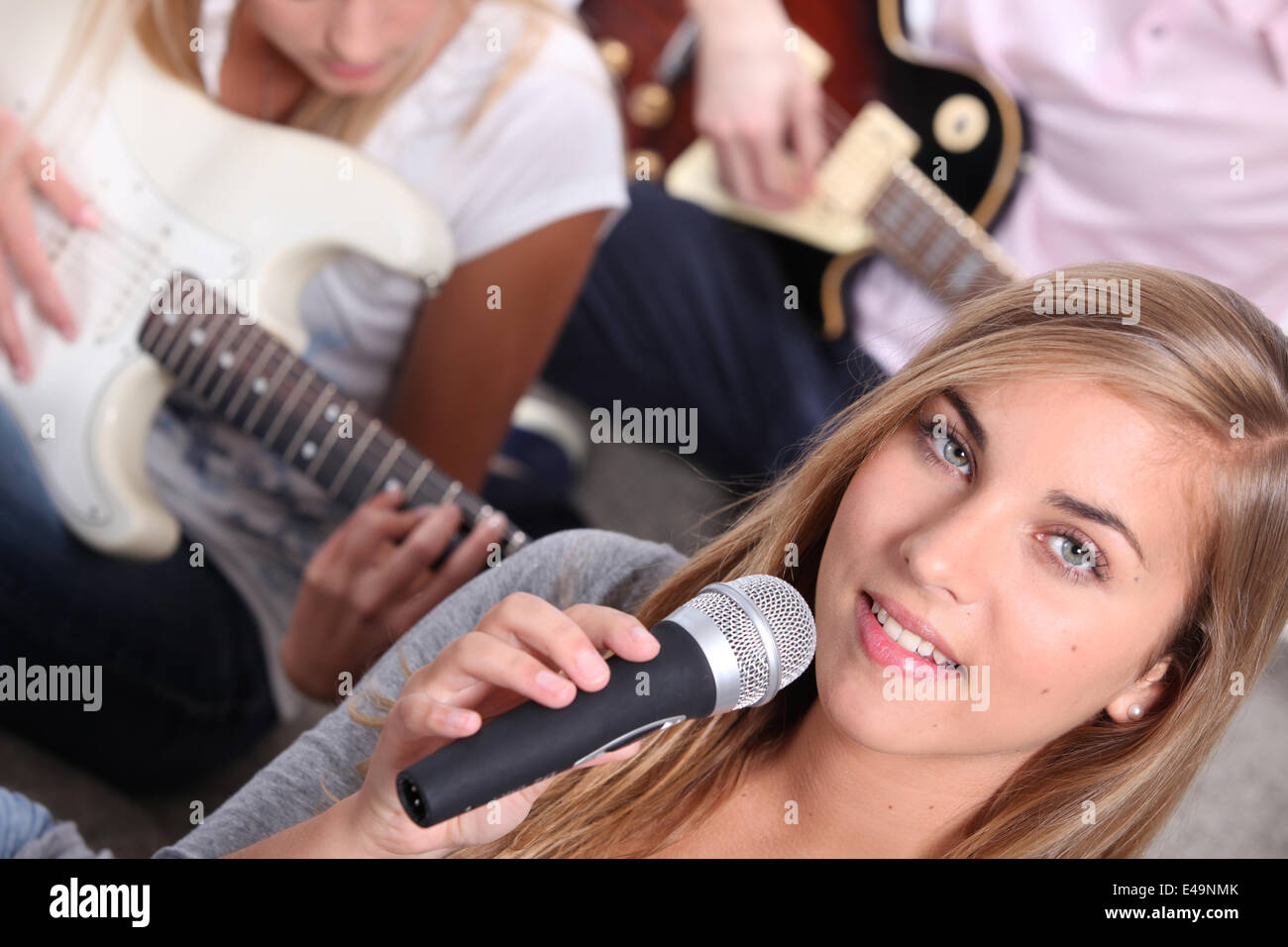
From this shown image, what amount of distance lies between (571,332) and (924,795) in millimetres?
1019

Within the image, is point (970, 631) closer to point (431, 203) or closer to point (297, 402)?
point (297, 402)

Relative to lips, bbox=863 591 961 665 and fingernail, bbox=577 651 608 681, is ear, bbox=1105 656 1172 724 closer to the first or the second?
lips, bbox=863 591 961 665

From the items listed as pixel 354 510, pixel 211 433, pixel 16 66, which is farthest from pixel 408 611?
pixel 16 66

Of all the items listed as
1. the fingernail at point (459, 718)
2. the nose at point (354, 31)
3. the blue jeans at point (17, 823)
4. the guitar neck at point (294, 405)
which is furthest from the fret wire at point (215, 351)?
the fingernail at point (459, 718)

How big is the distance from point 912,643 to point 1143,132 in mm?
1067

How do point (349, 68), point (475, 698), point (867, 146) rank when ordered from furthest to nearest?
point (867, 146)
point (349, 68)
point (475, 698)

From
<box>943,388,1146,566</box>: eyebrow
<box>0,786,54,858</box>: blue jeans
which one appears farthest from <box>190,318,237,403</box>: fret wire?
<box>943,388,1146,566</box>: eyebrow

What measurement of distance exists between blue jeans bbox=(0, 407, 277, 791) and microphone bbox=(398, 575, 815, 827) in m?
0.82

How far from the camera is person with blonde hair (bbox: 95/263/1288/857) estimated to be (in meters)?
0.72

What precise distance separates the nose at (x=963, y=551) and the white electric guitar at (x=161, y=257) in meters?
0.62

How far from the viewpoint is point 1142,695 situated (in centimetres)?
81

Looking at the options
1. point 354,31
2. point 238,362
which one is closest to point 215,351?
point 238,362

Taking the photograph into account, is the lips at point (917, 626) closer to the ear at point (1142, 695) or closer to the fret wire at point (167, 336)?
the ear at point (1142, 695)
